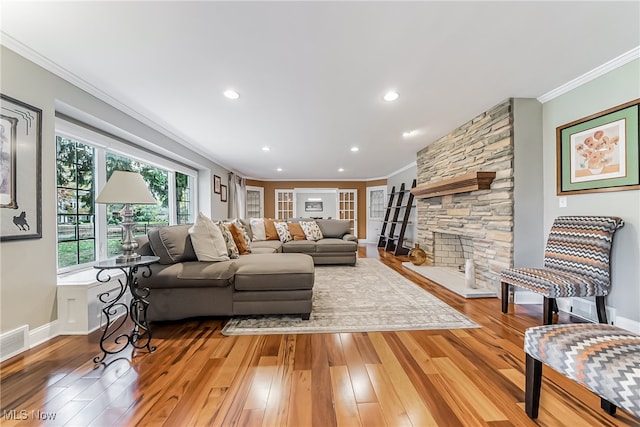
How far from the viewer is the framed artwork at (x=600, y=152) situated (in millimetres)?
2084

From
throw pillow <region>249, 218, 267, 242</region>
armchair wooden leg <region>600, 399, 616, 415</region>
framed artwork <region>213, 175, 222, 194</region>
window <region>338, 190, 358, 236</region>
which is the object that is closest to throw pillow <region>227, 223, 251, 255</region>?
throw pillow <region>249, 218, 267, 242</region>

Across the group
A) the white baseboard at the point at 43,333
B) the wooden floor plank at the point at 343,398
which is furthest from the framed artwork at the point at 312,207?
the wooden floor plank at the point at 343,398

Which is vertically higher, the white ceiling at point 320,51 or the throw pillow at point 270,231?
the white ceiling at point 320,51

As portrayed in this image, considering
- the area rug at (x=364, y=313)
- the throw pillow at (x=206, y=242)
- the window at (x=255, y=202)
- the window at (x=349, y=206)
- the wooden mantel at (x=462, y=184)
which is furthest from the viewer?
the window at (x=349, y=206)

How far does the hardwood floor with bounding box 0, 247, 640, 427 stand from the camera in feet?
4.22

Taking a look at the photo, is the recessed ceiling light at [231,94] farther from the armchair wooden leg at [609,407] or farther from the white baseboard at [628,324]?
the white baseboard at [628,324]

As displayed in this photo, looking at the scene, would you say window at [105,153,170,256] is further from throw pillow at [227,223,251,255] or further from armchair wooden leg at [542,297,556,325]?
armchair wooden leg at [542,297,556,325]

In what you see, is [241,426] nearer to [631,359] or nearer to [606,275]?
[631,359]

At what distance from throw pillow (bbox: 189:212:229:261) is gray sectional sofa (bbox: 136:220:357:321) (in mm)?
89

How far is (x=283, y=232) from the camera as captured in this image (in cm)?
510

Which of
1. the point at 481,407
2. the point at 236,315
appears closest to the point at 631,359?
the point at 481,407

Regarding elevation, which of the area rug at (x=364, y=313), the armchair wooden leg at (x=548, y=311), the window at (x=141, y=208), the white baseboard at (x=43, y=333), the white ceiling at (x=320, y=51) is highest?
the white ceiling at (x=320, y=51)

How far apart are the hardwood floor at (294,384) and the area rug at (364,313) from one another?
13cm

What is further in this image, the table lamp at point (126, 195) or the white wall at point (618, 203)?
the white wall at point (618, 203)
